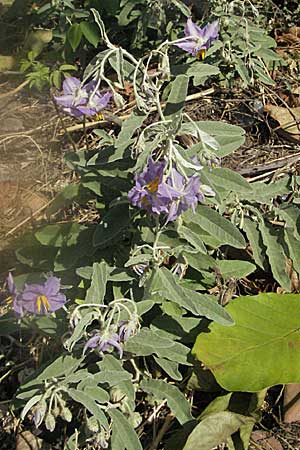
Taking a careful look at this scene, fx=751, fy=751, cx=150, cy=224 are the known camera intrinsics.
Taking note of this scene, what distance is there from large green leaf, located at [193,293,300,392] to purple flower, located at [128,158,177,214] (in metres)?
0.61

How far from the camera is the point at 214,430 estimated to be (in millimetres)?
2100

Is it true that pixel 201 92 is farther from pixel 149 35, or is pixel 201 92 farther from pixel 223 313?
pixel 223 313

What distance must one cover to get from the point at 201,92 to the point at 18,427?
162 cm

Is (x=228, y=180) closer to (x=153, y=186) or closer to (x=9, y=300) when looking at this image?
(x=153, y=186)

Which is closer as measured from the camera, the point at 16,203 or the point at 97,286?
the point at 97,286

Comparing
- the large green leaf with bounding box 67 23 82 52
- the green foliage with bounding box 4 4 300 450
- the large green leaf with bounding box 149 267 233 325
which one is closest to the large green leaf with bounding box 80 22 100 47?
the large green leaf with bounding box 67 23 82 52

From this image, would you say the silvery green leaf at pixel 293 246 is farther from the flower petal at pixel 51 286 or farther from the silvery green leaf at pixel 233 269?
the flower petal at pixel 51 286

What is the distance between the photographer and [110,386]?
6.57ft

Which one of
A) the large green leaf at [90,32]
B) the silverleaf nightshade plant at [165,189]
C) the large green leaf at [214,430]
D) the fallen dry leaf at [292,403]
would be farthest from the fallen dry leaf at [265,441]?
the large green leaf at [90,32]

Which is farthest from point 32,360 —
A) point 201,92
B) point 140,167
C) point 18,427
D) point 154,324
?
point 201,92

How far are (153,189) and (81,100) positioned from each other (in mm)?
285

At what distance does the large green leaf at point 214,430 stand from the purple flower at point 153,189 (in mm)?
690

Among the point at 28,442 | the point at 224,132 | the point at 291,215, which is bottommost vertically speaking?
the point at 28,442

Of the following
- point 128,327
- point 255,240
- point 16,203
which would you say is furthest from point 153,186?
point 16,203
